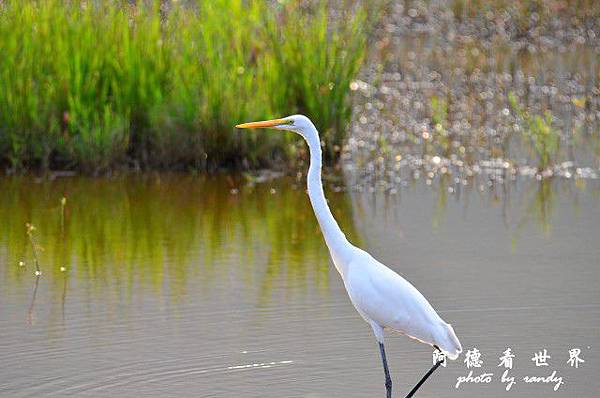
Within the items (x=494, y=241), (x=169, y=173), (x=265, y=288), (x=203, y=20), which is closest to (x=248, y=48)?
(x=203, y=20)

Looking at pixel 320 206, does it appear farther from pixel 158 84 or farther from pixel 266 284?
pixel 158 84

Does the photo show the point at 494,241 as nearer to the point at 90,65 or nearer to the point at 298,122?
the point at 298,122

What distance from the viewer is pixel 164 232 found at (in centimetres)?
926

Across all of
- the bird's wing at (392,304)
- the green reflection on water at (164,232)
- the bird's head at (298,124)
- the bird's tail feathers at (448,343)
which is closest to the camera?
the bird's tail feathers at (448,343)

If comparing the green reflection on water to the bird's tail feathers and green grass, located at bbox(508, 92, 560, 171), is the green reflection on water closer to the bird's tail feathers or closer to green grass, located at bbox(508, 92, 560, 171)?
green grass, located at bbox(508, 92, 560, 171)

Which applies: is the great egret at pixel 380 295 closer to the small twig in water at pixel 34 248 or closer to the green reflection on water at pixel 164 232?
the green reflection on water at pixel 164 232

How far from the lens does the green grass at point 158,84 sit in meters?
11.1

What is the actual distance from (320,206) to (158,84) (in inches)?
214

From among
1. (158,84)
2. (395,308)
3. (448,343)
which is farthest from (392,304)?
(158,84)

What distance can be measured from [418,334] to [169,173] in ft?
Result: 18.3

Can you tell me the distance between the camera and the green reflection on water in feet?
26.4

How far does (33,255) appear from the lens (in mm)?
8578

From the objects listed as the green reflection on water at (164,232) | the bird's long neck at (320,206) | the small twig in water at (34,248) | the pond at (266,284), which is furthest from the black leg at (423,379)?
the small twig in water at (34,248)

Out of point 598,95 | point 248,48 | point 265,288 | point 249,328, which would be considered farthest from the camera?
point 598,95
